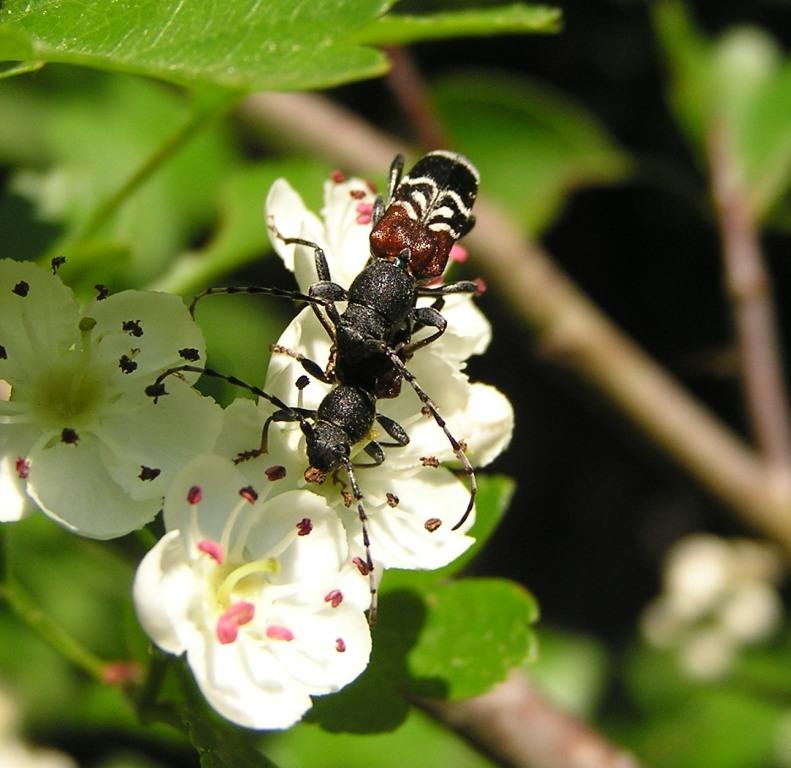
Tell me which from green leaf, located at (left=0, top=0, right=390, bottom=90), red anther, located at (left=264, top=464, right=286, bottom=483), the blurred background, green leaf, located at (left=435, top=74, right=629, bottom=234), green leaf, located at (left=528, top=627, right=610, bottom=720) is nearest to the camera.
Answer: green leaf, located at (left=0, top=0, right=390, bottom=90)

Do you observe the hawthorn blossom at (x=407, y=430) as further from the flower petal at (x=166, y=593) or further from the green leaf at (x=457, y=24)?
the green leaf at (x=457, y=24)

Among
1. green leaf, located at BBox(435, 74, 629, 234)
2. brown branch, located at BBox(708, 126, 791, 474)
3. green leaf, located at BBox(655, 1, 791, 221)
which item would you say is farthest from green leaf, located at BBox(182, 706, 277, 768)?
green leaf, located at BBox(655, 1, 791, 221)

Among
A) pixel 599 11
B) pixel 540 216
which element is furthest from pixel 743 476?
pixel 599 11

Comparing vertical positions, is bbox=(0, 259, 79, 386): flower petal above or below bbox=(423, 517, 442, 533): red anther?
above

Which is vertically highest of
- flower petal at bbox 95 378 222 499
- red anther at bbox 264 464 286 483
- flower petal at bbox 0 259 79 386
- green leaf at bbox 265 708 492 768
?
flower petal at bbox 0 259 79 386

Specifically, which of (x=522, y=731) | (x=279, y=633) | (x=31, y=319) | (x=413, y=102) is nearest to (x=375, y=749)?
(x=522, y=731)

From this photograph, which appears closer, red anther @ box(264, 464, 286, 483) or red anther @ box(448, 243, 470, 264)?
red anther @ box(264, 464, 286, 483)

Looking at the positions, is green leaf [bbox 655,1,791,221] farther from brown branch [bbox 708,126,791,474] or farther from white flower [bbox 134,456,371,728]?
white flower [bbox 134,456,371,728]

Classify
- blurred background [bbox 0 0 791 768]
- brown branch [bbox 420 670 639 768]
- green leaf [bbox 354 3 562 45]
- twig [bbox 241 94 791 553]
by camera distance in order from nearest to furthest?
1. green leaf [bbox 354 3 562 45]
2. brown branch [bbox 420 670 639 768]
3. twig [bbox 241 94 791 553]
4. blurred background [bbox 0 0 791 768]
